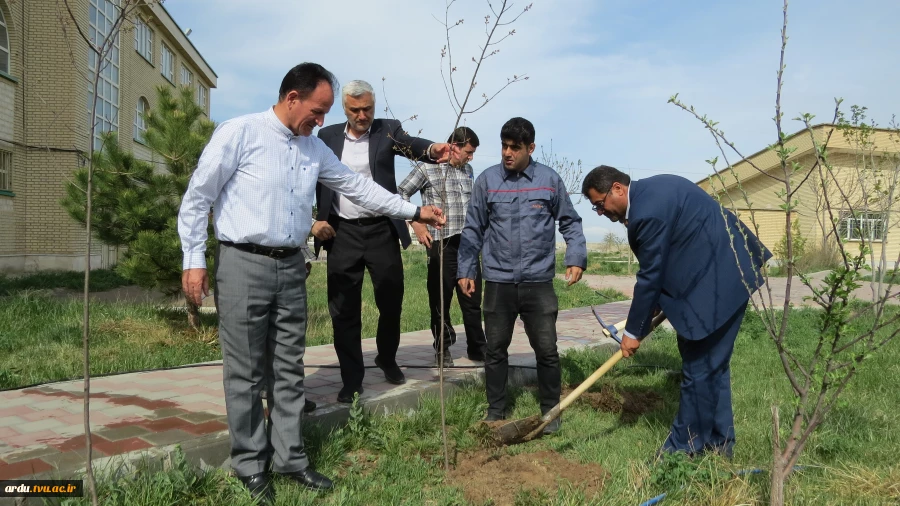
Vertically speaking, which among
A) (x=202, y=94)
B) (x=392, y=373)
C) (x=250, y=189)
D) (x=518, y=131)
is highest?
(x=202, y=94)

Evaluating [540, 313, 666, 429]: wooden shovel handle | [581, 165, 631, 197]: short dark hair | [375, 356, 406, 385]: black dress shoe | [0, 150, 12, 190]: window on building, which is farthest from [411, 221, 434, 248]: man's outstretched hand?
[0, 150, 12, 190]: window on building

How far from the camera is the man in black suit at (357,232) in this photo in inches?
153

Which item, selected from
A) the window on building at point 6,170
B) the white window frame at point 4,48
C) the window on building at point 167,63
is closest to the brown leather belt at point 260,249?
the white window frame at point 4,48

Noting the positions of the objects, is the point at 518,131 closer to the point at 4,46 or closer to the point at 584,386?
the point at 584,386

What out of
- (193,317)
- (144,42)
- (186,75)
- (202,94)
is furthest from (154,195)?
(202,94)

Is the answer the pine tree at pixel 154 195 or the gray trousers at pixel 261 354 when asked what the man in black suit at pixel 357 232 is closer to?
the gray trousers at pixel 261 354

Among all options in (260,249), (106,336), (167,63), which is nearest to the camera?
(260,249)

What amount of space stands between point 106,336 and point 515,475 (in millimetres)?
4963

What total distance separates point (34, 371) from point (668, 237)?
4.69m

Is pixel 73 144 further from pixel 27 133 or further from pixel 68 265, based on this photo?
pixel 68 265

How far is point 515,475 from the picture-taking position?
3027 mm

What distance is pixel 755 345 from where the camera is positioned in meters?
6.54

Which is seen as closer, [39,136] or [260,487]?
[260,487]

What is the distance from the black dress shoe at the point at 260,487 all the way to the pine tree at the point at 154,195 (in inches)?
175
